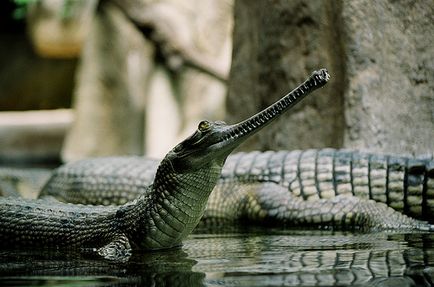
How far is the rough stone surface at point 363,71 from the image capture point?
4.91 metres

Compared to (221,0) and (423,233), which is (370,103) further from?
(221,0)

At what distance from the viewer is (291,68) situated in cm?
562

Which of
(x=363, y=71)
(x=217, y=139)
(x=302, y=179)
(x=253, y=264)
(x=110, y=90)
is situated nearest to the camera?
(x=253, y=264)

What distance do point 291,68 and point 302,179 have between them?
134cm

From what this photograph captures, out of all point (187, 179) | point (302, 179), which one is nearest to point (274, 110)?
point (187, 179)

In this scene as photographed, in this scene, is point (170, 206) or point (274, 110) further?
point (170, 206)

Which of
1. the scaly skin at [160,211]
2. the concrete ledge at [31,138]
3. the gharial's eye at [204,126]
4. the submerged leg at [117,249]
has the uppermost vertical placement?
the concrete ledge at [31,138]

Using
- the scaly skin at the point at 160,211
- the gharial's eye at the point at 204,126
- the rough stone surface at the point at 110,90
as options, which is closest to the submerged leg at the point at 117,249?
the scaly skin at the point at 160,211

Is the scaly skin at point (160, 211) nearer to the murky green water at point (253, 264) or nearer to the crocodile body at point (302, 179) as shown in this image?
the murky green water at point (253, 264)

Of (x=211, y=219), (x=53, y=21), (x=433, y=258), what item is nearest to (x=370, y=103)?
(x=211, y=219)

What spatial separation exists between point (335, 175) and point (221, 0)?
5.98 meters

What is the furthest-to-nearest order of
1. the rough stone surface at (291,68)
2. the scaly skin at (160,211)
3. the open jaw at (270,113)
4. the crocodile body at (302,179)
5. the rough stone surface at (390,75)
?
the rough stone surface at (291,68) → the rough stone surface at (390,75) → the crocodile body at (302,179) → the scaly skin at (160,211) → the open jaw at (270,113)

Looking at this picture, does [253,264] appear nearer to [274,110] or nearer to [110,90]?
[274,110]

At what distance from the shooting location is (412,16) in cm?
493
